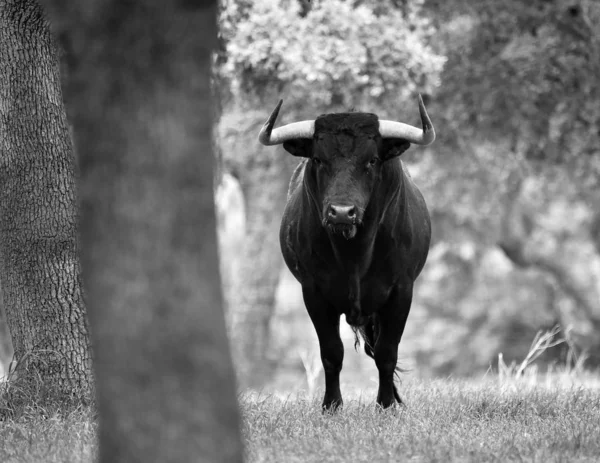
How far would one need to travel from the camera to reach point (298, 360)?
29047 millimetres

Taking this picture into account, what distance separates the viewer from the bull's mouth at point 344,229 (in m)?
6.17

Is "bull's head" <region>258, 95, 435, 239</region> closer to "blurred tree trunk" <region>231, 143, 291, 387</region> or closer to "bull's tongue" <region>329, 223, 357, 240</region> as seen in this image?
"bull's tongue" <region>329, 223, 357, 240</region>

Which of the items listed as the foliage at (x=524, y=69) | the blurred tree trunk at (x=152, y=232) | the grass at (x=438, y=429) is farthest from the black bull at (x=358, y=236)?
the foliage at (x=524, y=69)

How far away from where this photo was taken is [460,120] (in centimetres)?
1320

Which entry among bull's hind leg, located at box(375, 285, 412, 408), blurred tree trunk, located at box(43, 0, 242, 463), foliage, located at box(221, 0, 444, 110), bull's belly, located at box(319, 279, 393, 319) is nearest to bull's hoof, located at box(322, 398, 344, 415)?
bull's hind leg, located at box(375, 285, 412, 408)

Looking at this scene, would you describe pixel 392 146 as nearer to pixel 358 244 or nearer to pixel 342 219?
pixel 358 244

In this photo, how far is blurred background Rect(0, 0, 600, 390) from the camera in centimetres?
1080

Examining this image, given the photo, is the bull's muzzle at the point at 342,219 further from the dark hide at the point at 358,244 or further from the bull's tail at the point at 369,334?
the bull's tail at the point at 369,334

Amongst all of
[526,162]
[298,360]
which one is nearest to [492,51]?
[526,162]

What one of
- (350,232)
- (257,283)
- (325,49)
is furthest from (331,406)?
(257,283)

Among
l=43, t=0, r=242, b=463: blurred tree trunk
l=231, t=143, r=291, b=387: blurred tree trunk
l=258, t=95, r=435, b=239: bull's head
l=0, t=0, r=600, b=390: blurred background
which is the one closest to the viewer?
l=43, t=0, r=242, b=463: blurred tree trunk

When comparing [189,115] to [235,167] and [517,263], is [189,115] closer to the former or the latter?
[235,167]

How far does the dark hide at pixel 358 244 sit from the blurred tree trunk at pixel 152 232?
9.65ft

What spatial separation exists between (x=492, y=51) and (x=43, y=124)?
7579mm
